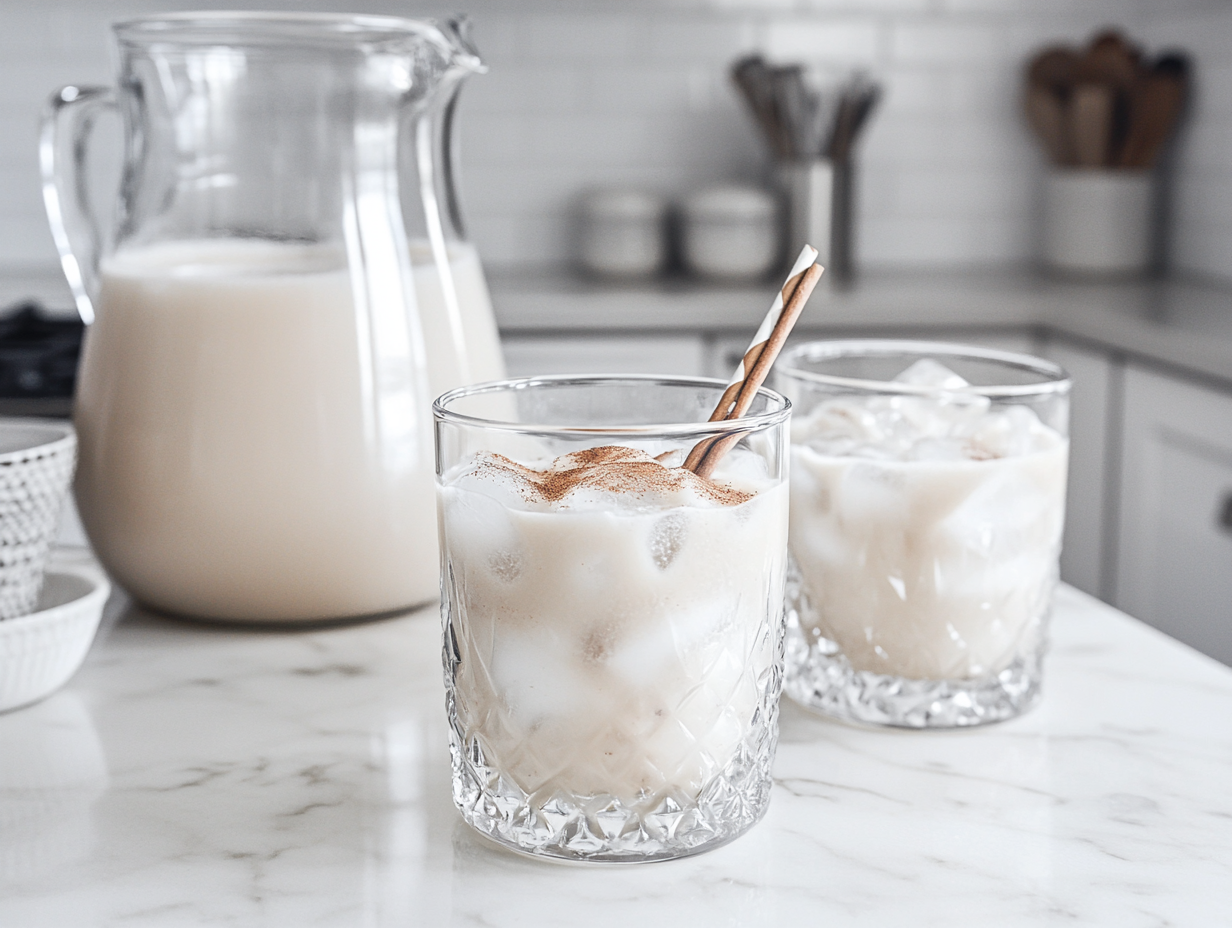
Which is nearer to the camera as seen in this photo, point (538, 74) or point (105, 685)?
point (105, 685)

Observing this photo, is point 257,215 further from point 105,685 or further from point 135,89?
point 105,685

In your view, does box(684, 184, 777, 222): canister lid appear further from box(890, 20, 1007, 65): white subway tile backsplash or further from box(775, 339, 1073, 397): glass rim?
box(775, 339, 1073, 397): glass rim

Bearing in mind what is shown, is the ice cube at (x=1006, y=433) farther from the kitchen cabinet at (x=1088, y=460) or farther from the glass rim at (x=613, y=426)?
the kitchen cabinet at (x=1088, y=460)

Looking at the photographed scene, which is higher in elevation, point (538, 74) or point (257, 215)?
point (538, 74)

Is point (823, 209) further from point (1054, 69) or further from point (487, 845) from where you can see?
point (487, 845)

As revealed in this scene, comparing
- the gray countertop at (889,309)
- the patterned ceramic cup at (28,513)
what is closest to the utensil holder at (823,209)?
the gray countertop at (889,309)

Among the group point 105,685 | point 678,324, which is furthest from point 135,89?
point 678,324
